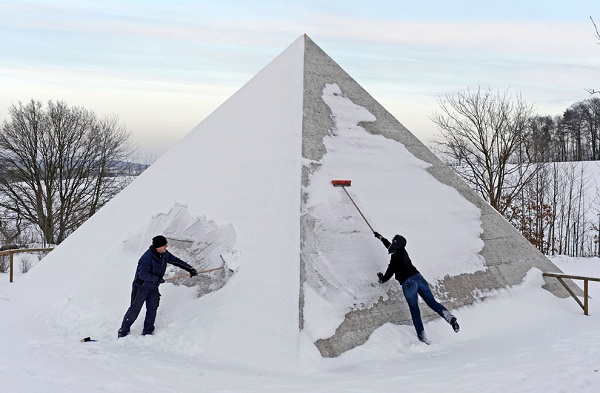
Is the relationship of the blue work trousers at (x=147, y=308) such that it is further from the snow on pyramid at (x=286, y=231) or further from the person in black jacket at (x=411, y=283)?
the person in black jacket at (x=411, y=283)

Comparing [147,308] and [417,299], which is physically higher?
[417,299]

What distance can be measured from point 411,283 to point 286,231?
1.79 meters

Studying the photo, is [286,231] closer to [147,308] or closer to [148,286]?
[148,286]

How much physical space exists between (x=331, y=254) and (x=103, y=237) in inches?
180

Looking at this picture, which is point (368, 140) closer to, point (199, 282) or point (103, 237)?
point (199, 282)

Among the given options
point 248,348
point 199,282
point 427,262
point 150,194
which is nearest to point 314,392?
point 248,348

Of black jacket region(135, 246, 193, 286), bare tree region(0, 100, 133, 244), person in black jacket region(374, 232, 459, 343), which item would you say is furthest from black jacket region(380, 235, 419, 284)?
bare tree region(0, 100, 133, 244)

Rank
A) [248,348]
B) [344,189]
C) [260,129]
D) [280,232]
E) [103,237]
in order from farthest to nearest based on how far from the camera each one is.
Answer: [103,237] → [260,129] → [344,189] → [280,232] → [248,348]

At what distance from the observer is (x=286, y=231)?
22.2ft

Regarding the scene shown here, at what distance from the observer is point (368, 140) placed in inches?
335

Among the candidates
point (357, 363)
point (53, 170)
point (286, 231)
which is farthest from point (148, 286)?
point (53, 170)

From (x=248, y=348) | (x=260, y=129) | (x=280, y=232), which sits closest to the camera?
(x=248, y=348)

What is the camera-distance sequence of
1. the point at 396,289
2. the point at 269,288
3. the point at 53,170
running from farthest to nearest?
1. the point at 53,170
2. the point at 396,289
3. the point at 269,288

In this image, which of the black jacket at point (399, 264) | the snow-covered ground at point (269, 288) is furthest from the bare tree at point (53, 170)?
the black jacket at point (399, 264)
